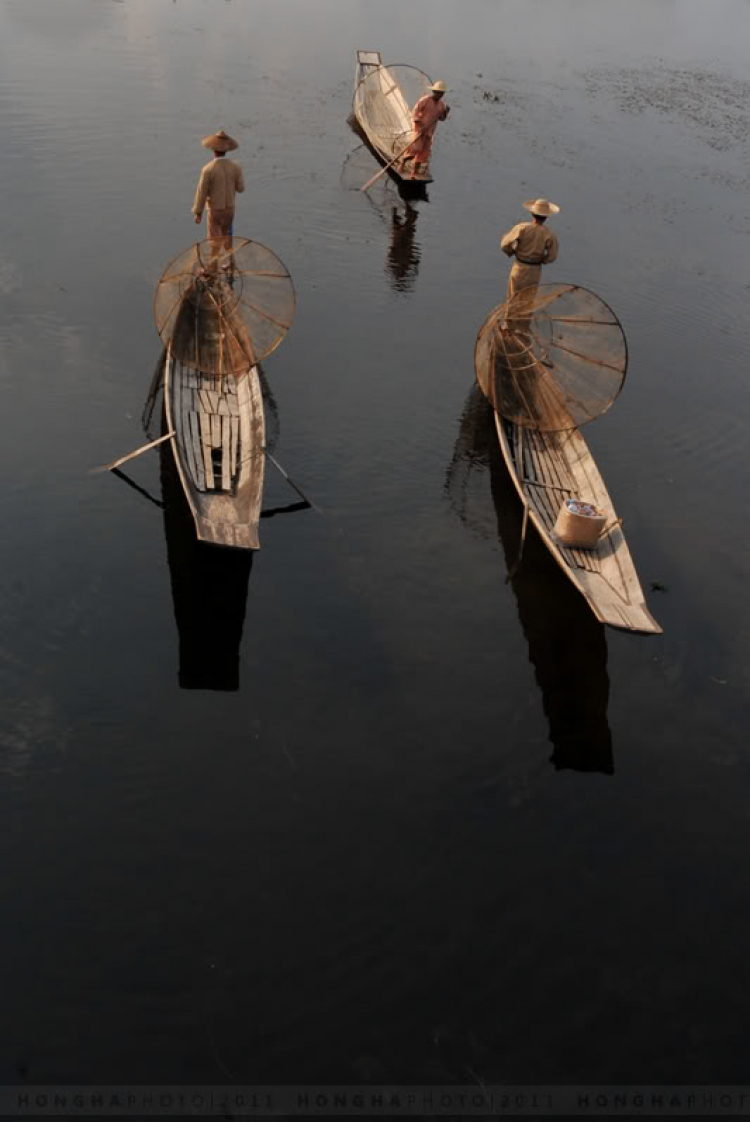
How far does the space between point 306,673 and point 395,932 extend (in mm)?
2469

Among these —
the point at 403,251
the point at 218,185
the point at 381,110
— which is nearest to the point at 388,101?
the point at 381,110

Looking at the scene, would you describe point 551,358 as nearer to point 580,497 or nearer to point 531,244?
point 531,244

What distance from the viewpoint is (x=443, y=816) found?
716 cm

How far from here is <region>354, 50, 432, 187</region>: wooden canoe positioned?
64.0 feet

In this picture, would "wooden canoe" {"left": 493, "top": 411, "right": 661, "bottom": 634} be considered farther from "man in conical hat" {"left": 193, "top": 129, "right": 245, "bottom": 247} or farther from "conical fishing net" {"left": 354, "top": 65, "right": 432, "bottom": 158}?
"conical fishing net" {"left": 354, "top": 65, "right": 432, "bottom": 158}

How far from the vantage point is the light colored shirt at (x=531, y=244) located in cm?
1126

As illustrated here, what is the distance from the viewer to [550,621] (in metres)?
9.07

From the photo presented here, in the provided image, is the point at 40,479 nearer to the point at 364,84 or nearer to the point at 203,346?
the point at 203,346

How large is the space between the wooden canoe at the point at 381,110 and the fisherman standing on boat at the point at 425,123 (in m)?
0.92

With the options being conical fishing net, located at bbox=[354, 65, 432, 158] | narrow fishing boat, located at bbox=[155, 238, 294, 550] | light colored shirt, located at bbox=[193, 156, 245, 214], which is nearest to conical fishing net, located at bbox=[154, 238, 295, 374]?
narrow fishing boat, located at bbox=[155, 238, 294, 550]

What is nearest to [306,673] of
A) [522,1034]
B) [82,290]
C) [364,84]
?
[522,1034]

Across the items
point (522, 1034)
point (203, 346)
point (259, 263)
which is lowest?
point (522, 1034)

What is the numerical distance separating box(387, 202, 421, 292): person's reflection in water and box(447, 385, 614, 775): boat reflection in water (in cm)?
436

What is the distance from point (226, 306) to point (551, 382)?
3695 millimetres
